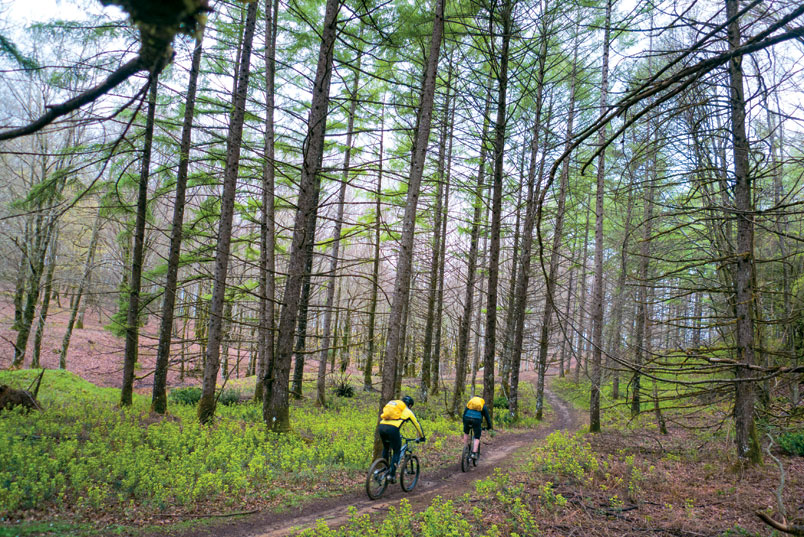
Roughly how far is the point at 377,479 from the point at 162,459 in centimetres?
387

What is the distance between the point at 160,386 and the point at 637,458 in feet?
39.4

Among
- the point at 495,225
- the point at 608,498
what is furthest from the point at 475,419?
the point at 495,225

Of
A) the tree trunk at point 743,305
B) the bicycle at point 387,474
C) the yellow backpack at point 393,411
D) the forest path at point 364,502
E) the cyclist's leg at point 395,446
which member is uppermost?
the tree trunk at point 743,305

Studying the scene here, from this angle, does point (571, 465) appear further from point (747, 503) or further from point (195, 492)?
point (195, 492)

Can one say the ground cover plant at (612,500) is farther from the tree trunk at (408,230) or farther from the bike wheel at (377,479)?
the tree trunk at (408,230)

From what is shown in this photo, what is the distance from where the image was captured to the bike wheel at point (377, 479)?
6926 mm

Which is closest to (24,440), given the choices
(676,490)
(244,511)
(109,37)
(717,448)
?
(244,511)

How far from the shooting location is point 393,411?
7.35 meters

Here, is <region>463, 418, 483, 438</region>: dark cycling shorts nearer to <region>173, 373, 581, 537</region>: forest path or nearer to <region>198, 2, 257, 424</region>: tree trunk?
<region>173, 373, 581, 537</region>: forest path

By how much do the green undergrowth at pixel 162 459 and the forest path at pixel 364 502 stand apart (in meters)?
0.40

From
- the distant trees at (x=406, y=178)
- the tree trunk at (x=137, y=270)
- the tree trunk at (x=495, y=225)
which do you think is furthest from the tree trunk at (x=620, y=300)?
the tree trunk at (x=137, y=270)

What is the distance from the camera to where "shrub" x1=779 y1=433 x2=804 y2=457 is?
8.34 metres

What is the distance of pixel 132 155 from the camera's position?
40.3 ft

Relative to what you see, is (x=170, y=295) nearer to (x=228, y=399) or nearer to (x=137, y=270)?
(x=137, y=270)
